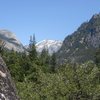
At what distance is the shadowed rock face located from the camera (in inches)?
234

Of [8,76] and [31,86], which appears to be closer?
[8,76]

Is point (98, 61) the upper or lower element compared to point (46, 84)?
upper

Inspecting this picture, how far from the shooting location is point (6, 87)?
612 centimetres

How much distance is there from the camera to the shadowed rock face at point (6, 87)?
19.5 feet

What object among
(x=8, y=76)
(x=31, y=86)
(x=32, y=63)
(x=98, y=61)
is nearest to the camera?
(x=8, y=76)

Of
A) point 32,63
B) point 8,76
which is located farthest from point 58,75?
point 32,63

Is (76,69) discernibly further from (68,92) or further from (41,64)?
(41,64)

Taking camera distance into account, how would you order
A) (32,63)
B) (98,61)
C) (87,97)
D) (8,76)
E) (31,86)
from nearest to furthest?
(8,76) → (87,97) → (31,86) → (32,63) → (98,61)

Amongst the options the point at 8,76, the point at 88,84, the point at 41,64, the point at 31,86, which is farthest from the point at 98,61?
the point at 8,76

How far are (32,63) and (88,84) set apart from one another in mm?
69605

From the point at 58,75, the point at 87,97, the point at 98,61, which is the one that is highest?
the point at 98,61

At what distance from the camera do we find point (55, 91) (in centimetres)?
3584

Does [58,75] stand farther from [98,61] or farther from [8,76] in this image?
[98,61]

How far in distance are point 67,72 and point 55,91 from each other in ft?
7.33
